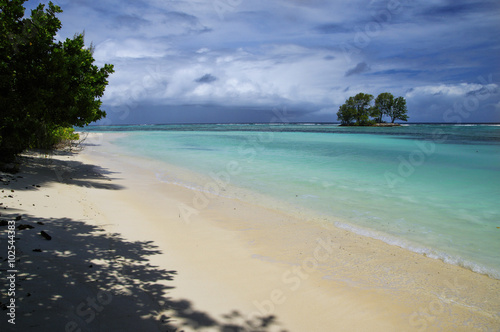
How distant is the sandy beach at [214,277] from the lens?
356 cm

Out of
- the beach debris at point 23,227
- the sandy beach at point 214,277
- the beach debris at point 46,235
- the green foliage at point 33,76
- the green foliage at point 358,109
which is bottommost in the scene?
the sandy beach at point 214,277

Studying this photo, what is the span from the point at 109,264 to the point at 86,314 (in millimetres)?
1399

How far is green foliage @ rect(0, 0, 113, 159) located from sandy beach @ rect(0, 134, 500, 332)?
2.43 meters

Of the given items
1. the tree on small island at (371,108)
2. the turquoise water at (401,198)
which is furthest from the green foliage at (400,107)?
the turquoise water at (401,198)

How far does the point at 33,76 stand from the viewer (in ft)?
28.3

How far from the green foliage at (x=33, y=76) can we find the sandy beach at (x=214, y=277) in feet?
7.98

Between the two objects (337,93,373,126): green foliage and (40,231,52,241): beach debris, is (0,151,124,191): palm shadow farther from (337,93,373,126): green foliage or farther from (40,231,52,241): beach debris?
(337,93,373,126): green foliage

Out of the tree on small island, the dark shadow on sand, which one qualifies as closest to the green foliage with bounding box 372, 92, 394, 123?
Answer: the tree on small island

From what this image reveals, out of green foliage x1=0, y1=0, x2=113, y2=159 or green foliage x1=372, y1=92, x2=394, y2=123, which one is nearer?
green foliage x1=0, y1=0, x2=113, y2=159

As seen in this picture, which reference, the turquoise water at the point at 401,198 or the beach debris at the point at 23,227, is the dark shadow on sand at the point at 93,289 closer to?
the beach debris at the point at 23,227

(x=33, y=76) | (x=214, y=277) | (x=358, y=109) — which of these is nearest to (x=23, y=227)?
(x=214, y=277)

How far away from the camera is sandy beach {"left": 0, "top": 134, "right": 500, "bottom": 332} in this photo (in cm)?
356

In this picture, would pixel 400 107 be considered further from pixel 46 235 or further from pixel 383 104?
pixel 46 235

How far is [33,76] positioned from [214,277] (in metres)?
8.66
